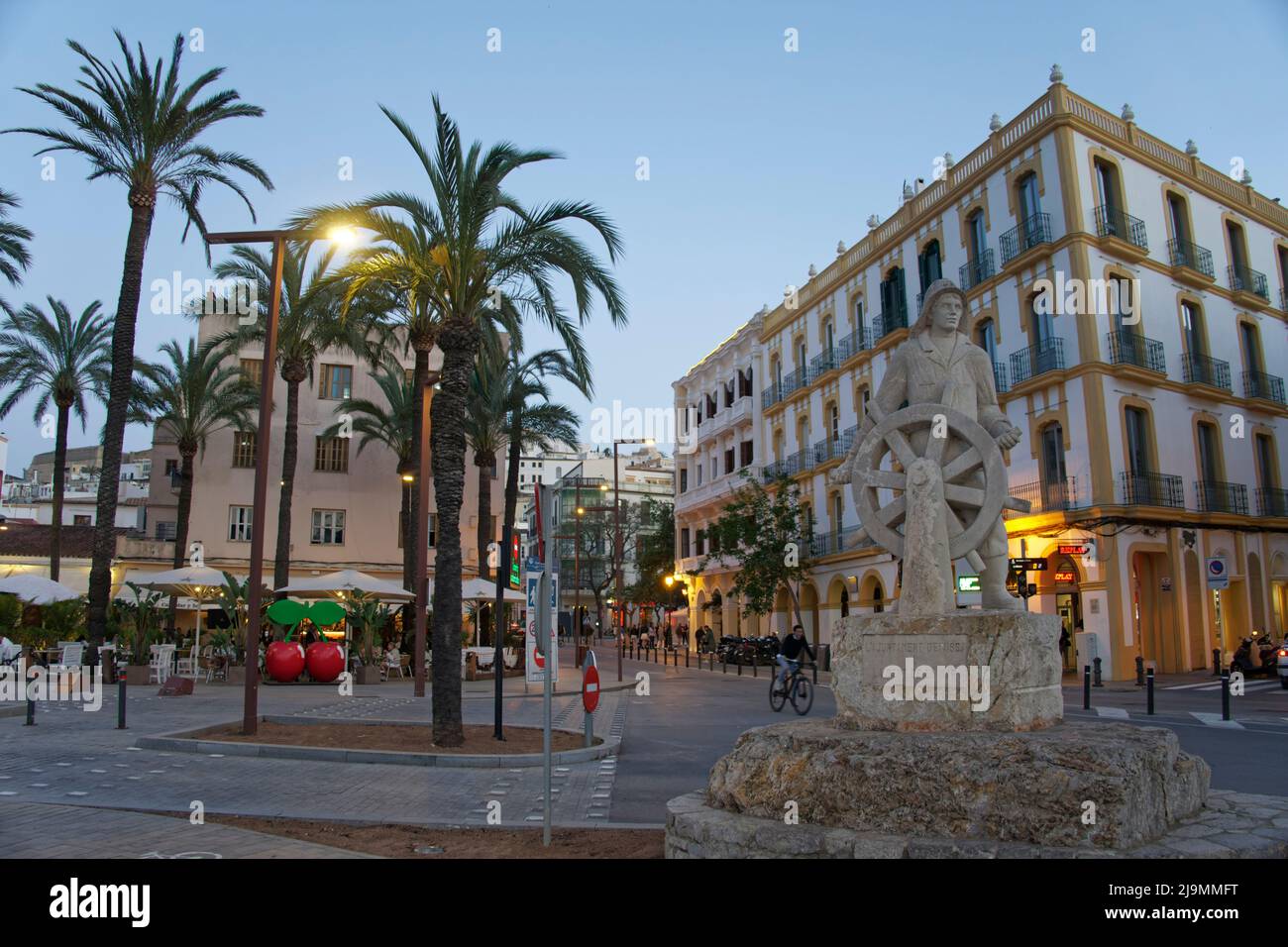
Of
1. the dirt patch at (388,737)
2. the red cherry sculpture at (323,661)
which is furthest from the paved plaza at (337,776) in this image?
the red cherry sculpture at (323,661)

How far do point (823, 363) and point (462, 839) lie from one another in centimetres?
3500

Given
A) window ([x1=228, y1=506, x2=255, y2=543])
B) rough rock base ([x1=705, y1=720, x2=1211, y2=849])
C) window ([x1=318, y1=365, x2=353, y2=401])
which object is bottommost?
rough rock base ([x1=705, y1=720, x2=1211, y2=849])

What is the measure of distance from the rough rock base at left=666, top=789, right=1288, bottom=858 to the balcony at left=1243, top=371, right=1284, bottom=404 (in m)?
29.7

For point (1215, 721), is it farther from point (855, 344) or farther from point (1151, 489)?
point (855, 344)

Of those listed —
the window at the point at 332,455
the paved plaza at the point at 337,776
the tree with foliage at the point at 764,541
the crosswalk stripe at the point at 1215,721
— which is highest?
the window at the point at 332,455

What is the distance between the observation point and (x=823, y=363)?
130ft

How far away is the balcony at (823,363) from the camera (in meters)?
38.9

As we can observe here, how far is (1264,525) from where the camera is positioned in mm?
28219

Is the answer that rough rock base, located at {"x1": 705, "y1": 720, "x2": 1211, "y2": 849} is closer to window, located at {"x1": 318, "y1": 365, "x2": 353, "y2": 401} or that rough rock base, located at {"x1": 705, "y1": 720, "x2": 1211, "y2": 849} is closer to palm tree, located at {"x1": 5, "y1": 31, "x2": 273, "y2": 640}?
palm tree, located at {"x1": 5, "y1": 31, "x2": 273, "y2": 640}

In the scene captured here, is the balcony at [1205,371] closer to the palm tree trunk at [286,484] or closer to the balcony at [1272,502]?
the balcony at [1272,502]

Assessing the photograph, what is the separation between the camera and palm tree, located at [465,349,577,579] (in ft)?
106

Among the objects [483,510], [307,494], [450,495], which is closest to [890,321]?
[483,510]

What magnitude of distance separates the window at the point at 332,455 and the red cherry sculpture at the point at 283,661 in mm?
20527

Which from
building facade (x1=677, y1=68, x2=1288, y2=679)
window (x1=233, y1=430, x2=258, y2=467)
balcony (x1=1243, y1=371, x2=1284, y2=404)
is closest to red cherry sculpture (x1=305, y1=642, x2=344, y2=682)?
building facade (x1=677, y1=68, x2=1288, y2=679)
